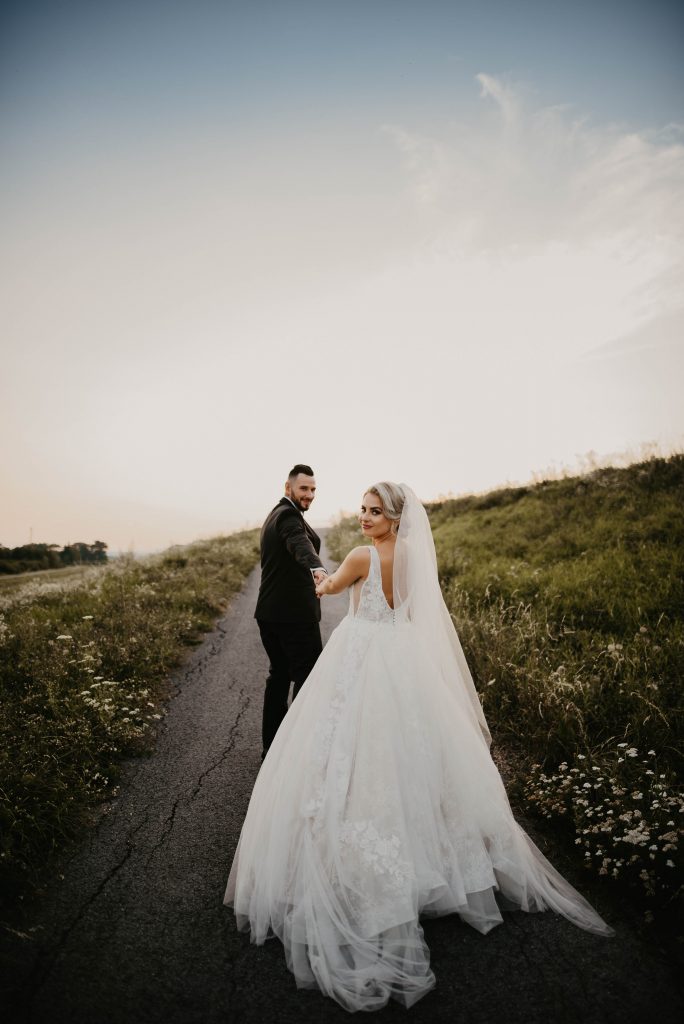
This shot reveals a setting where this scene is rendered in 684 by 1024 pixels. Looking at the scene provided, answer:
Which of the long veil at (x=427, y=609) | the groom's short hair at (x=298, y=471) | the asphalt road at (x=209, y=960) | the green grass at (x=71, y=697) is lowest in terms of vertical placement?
the asphalt road at (x=209, y=960)

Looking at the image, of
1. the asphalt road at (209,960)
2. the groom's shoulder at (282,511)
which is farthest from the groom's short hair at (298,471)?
the asphalt road at (209,960)

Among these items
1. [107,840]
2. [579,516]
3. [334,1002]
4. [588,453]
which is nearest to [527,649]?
[334,1002]

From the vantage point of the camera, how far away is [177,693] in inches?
258

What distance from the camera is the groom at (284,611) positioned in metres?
4.80

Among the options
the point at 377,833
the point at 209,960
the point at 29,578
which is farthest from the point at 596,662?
the point at 29,578

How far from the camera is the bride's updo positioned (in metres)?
3.69

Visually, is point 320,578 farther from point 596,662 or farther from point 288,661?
point 596,662

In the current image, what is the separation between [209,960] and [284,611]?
2561 millimetres

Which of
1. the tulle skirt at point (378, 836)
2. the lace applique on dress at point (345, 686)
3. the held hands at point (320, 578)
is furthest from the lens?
the held hands at point (320, 578)

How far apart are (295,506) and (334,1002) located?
3613 mm

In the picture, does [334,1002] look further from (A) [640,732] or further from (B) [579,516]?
(B) [579,516]

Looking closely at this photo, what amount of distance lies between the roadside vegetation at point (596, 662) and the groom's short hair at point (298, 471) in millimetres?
3281

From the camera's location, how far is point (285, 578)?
486 centimetres

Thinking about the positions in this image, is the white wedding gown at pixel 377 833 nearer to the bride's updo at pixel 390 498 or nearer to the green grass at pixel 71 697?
the bride's updo at pixel 390 498
